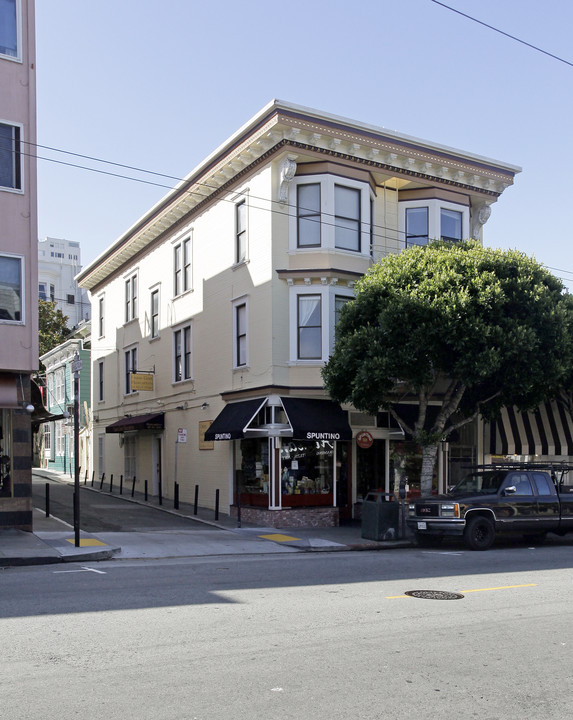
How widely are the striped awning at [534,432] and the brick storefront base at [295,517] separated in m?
7.34

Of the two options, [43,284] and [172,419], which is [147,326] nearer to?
[172,419]

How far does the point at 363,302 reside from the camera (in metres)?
20.0

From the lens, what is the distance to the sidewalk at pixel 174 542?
1545 cm

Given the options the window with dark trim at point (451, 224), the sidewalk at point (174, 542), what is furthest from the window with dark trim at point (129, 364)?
the window with dark trim at point (451, 224)

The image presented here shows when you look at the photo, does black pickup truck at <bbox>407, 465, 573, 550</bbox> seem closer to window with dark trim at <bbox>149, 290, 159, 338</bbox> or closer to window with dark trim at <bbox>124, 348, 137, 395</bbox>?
window with dark trim at <bbox>149, 290, 159, 338</bbox>

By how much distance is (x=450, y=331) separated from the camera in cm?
1872

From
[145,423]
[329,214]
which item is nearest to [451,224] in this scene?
[329,214]

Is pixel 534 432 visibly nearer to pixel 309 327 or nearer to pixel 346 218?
pixel 309 327

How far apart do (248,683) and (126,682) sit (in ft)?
3.24

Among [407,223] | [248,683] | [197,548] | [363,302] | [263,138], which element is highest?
[263,138]

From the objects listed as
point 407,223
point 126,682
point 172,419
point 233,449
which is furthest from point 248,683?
point 172,419

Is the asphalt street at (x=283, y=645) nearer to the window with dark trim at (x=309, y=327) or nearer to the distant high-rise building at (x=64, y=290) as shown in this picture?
the window with dark trim at (x=309, y=327)

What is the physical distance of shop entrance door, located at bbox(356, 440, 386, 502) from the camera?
2377cm

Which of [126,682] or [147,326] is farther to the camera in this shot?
[147,326]
